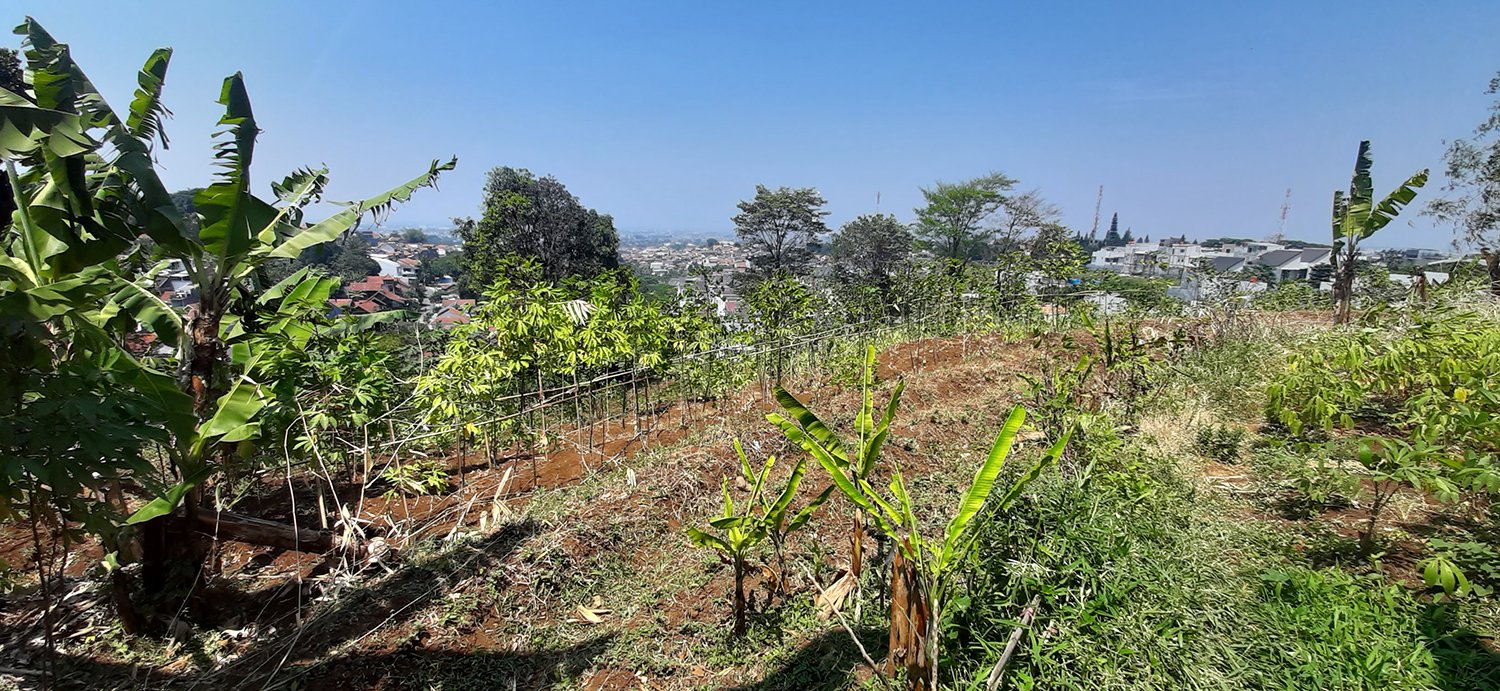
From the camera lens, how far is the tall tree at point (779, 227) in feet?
84.2

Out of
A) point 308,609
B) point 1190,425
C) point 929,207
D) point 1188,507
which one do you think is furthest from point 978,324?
point 929,207

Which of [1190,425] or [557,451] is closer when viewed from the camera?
[1190,425]

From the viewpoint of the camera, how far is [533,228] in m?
19.0

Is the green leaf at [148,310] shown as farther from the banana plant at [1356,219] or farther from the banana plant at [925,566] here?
the banana plant at [1356,219]

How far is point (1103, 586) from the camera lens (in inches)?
93.4

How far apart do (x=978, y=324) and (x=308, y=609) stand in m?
8.75

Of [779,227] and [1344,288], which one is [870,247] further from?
[1344,288]

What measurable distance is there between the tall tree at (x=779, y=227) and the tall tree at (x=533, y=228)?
23.2ft

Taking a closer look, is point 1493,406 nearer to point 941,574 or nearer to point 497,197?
point 941,574

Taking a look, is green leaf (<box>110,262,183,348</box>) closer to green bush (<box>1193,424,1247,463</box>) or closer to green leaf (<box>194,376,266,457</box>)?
green leaf (<box>194,376,266,457</box>)

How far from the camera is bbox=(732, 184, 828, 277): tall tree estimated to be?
25.7 meters

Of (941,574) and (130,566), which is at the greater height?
(941,574)

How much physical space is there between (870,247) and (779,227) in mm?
4187

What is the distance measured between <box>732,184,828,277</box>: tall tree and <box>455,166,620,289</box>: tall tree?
7.07 meters
